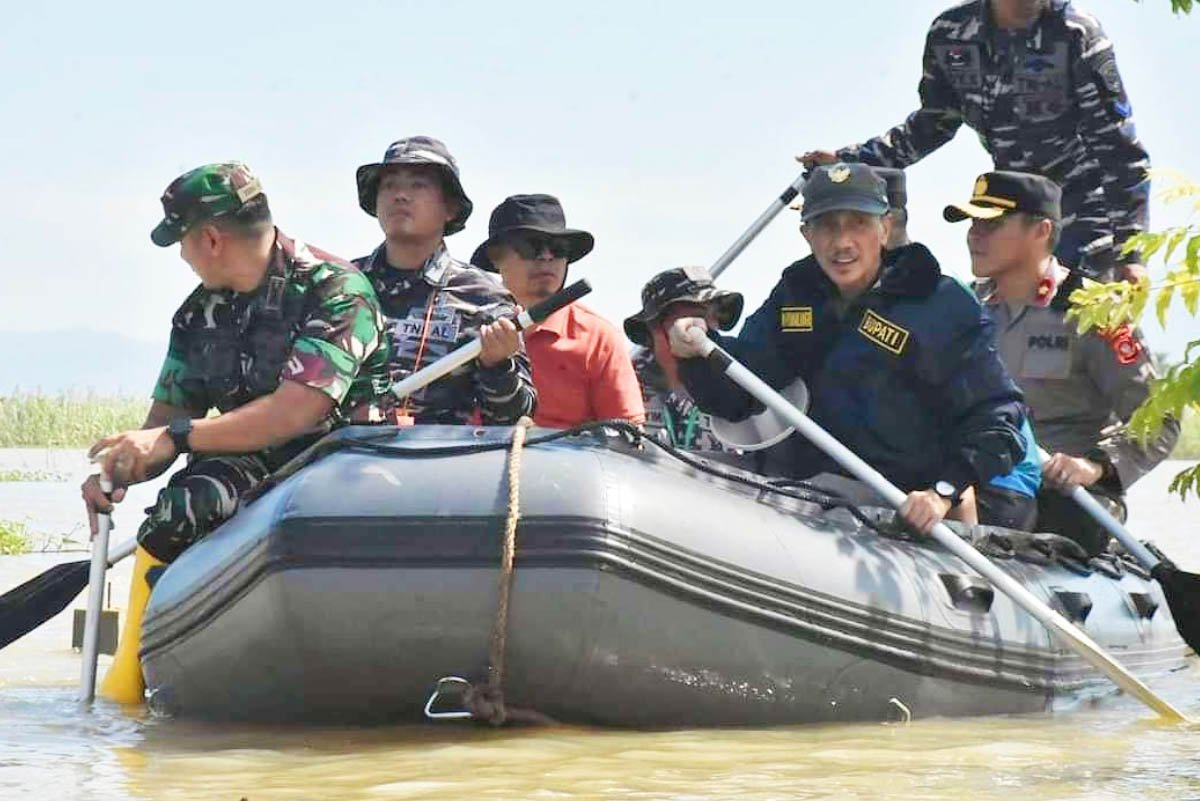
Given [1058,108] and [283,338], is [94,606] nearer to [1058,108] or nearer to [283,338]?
[283,338]

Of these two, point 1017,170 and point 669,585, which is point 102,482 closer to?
point 669,585

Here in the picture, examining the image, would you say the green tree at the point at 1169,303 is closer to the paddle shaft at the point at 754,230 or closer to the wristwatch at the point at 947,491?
the wristwatch at the point at 947,491

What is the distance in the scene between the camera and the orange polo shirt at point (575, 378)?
7492 mm

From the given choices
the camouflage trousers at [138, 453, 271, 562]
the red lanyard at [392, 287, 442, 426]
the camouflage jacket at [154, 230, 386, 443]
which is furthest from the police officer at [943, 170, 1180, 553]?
the camouflage trousers at [138, 453, 271, 562]

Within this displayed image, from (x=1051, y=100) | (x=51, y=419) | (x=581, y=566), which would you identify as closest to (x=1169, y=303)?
(x=581, y=566)

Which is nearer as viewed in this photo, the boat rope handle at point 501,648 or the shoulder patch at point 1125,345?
the boat rope handle at point 501,648

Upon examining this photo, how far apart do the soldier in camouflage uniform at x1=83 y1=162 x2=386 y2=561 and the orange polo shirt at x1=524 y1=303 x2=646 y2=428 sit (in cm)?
119

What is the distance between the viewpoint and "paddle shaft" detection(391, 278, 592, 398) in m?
6.46

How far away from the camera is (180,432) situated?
5996 mm

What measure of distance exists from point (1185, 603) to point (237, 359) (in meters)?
2.91

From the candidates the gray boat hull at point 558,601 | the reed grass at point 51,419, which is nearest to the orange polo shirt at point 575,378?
the gray boat hull at point 558,601

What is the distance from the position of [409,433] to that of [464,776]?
98cm

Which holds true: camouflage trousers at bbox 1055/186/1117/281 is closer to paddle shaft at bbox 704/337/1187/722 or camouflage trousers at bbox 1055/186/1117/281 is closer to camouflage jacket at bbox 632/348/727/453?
camouflage jacket at bbox 632/348/727/453

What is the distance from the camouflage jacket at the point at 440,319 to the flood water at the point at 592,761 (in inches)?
50.4
